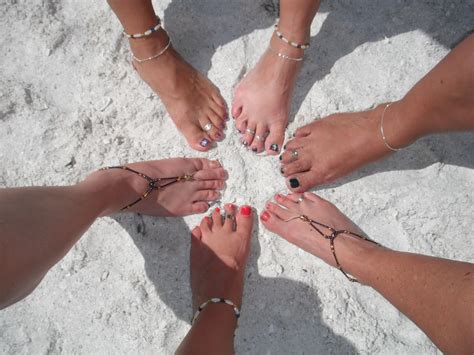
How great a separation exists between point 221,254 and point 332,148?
0.57 meters

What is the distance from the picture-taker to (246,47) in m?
1.68

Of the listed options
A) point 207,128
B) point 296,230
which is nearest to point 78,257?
point 207,128

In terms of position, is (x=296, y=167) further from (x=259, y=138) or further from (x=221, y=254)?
(x=221, y=254)

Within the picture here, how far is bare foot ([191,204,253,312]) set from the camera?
153 centimetres

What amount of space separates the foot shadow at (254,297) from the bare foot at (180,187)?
59 millimetres

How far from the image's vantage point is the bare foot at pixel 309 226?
4.90ft

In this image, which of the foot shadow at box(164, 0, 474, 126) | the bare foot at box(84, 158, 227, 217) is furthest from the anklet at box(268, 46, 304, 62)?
the bare foot at box(84, 158, 227, 217)

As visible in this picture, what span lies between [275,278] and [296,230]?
7.5 inches

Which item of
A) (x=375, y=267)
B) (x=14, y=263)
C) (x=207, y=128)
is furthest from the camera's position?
(x=207, y=128)

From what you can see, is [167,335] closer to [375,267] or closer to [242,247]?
[242,247]

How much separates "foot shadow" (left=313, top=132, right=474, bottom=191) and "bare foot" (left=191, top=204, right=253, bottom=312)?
380 mm

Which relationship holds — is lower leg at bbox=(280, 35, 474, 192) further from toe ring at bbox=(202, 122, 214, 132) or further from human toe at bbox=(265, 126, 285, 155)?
toe ring at bbox=(202, 122, 214, 132)

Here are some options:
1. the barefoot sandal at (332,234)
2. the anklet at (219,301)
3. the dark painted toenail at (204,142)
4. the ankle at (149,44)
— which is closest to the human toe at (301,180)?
the barefoot sandal at (332,234)

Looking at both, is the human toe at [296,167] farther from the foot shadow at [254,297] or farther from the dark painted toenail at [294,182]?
the foot shadow at [254,297]
